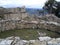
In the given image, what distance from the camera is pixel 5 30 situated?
34.5 feet

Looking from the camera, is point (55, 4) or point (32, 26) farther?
point (55, 4)

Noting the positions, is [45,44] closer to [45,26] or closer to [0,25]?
[0,25]

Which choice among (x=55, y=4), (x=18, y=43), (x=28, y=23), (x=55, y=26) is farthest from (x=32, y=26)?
(x=55, y=4)

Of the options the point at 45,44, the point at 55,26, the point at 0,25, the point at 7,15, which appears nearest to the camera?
the point at 45,44

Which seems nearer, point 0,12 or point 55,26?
point 55,26

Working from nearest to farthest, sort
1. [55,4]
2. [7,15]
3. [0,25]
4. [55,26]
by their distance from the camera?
[0,25] < [55,26] < [7,15] < [55,4]

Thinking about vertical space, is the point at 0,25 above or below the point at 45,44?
below

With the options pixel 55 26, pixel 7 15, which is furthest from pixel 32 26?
pixel 7 15

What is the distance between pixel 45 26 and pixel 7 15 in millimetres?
4272

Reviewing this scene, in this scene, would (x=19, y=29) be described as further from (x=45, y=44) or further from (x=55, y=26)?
(x=45, y=44)

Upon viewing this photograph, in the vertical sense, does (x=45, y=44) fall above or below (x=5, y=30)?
above

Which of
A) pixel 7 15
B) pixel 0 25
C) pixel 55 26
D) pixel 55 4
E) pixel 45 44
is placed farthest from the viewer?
pixel 55 4

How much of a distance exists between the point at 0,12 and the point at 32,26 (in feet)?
14.1

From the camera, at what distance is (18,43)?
147 inches
